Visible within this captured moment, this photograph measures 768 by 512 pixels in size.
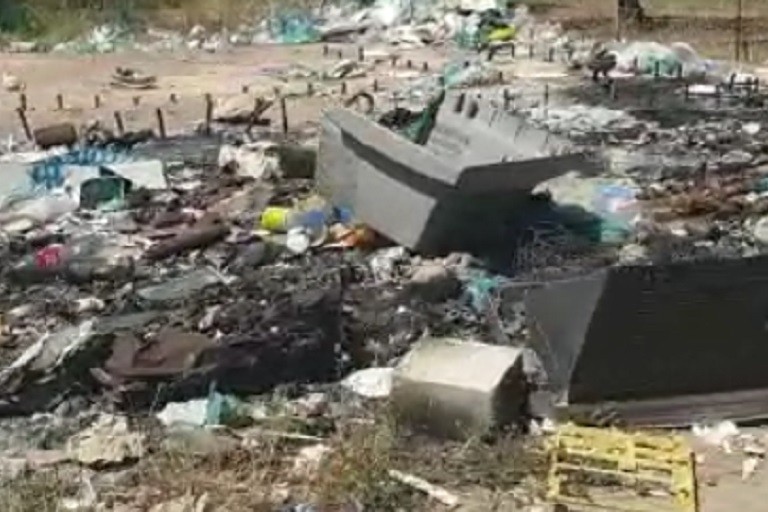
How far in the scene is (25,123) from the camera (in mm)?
12812

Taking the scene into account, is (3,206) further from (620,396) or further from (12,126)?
(620,396)

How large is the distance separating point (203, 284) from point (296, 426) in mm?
2014

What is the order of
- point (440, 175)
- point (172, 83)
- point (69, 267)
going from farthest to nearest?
point (172, 83), point (69, 267), point (440, 175)

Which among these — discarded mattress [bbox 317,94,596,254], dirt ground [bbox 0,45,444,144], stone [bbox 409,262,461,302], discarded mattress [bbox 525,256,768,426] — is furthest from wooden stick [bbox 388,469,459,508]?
dirt ground [bbox 0,45,444,144]

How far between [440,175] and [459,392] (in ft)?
7.96

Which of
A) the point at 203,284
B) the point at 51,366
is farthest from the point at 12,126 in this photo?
the point at 51,366

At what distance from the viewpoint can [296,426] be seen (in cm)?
650

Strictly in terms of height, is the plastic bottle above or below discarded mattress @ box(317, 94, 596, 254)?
below

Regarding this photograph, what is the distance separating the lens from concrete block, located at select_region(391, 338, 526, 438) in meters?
6.30

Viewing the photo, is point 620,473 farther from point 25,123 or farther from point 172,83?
point 172,83

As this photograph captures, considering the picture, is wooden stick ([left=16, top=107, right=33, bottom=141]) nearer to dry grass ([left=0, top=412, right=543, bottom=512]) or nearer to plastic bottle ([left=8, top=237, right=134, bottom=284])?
plastic bottle ([left=8, top=237, right=134, bottom=284])

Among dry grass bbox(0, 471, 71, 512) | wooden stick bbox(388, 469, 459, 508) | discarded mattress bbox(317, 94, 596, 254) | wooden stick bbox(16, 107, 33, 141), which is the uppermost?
discarded mattress bbox(317, 94, 596, 254)

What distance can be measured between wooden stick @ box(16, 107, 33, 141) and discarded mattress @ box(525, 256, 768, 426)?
680 cm

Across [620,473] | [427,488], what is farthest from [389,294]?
[620,473]
